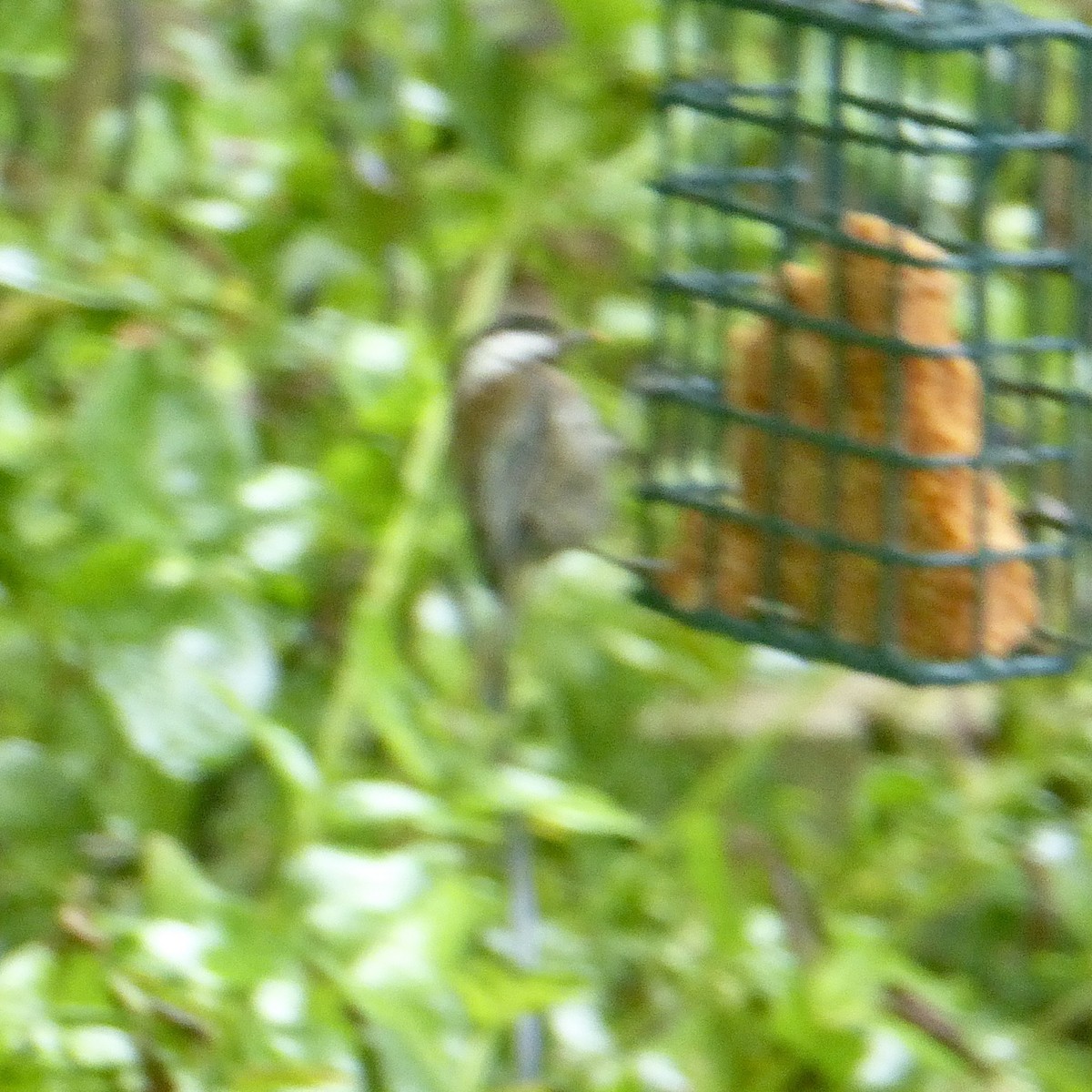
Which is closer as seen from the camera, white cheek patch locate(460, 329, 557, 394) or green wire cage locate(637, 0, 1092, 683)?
green wire cage locate(637, 0, 1092, 683)

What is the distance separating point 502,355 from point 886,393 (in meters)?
0.21

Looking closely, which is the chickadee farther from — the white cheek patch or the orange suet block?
the orange suet block

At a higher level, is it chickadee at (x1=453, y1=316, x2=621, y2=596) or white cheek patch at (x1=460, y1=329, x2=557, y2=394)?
white cheek patch at (x1=460, y1=329, x2=557, y2=394)

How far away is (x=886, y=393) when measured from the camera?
3.33 feet

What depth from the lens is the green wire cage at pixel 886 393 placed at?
98cm

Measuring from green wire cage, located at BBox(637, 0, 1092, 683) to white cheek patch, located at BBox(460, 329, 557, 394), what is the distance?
6cm

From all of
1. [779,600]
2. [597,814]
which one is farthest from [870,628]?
[597,814]

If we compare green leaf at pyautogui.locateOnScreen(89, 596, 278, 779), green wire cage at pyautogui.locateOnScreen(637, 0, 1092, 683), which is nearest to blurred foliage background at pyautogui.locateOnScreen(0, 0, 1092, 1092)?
green leaf at pyautogui.locateOnScreen(89, 596, 278, 779)

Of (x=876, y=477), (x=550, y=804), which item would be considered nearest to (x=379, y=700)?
(x=550, y=804)

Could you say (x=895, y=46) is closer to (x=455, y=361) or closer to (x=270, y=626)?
(x=455, y=361)

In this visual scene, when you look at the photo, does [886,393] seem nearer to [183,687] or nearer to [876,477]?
[876,477]

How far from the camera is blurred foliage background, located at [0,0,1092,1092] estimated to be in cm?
108

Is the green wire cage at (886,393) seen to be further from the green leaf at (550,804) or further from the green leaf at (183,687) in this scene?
the green leaf at (183,687)

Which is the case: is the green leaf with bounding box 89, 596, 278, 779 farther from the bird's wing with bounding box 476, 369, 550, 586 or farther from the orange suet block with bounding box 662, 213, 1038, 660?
the orange suet block with bounding box 662, 213, 1038, 660
